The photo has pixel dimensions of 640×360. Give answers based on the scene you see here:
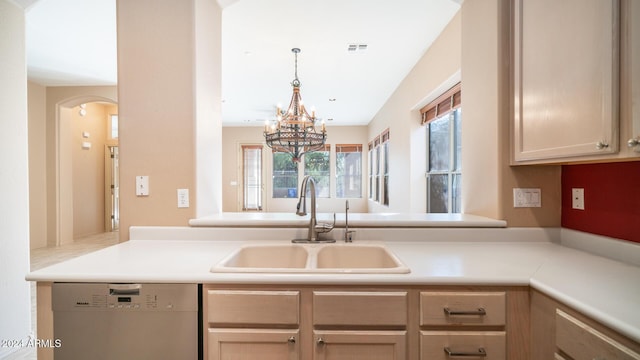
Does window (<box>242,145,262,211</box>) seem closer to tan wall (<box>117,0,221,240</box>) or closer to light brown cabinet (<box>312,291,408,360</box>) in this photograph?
tan wall (<box>117,0,221,240</box>)

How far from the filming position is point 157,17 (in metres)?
1.78

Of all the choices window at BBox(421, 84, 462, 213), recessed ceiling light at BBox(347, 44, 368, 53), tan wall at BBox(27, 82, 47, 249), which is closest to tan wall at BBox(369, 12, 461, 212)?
window at BBox(421, 84, 462, 213)

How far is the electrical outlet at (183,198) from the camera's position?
179 centimetres

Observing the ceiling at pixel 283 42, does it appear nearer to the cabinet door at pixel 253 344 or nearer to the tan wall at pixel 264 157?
the cabinet door at pixel 253 344

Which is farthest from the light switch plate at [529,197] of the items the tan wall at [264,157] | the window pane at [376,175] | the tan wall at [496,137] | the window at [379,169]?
the tan wall at [264,157]

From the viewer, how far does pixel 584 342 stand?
35.9 inches

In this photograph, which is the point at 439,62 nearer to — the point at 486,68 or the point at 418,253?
the point at 486,68

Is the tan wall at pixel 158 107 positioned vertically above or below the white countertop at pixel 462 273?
above

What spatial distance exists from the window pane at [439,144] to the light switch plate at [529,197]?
5.79ft

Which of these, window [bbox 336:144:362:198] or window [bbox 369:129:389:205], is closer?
window [bbox 369:129:389:205]

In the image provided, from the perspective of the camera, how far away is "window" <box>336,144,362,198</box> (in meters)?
8.93

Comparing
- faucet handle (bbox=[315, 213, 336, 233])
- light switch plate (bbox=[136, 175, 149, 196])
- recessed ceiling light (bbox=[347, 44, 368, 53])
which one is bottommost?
faucet handle (bbox=[315, 213, 336, 233])

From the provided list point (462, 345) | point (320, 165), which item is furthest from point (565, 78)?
point (320, 165)

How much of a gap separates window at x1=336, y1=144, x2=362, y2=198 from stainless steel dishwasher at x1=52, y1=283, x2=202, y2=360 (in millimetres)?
7813
